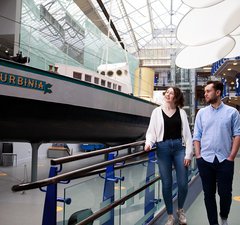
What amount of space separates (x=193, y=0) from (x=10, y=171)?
266 inches

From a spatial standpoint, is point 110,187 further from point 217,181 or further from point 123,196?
point 217,181

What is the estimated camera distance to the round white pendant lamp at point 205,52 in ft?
20.1

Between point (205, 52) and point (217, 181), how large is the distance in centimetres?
454

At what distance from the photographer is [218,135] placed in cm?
245

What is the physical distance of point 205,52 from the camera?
257 inches

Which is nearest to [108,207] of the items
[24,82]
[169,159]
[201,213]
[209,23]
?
[169,159]

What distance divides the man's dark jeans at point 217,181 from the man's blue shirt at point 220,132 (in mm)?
51

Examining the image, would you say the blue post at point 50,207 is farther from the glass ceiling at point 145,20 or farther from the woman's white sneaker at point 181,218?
the glass ceiling at point 145,20

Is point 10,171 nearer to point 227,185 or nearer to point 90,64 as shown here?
point 90,64

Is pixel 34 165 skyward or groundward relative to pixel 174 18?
groundward

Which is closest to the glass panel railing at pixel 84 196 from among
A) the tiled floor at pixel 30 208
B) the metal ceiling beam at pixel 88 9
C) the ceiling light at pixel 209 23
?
the tiled floor at pixel 30 208

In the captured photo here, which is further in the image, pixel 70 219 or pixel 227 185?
pixel 227 185

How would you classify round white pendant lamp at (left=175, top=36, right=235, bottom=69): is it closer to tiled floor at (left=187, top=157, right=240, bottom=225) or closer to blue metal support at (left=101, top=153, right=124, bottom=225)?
tiled floor at (left=187, top=157, right=240, bottom=225)

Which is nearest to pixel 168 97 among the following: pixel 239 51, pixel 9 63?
pixel 9 63
